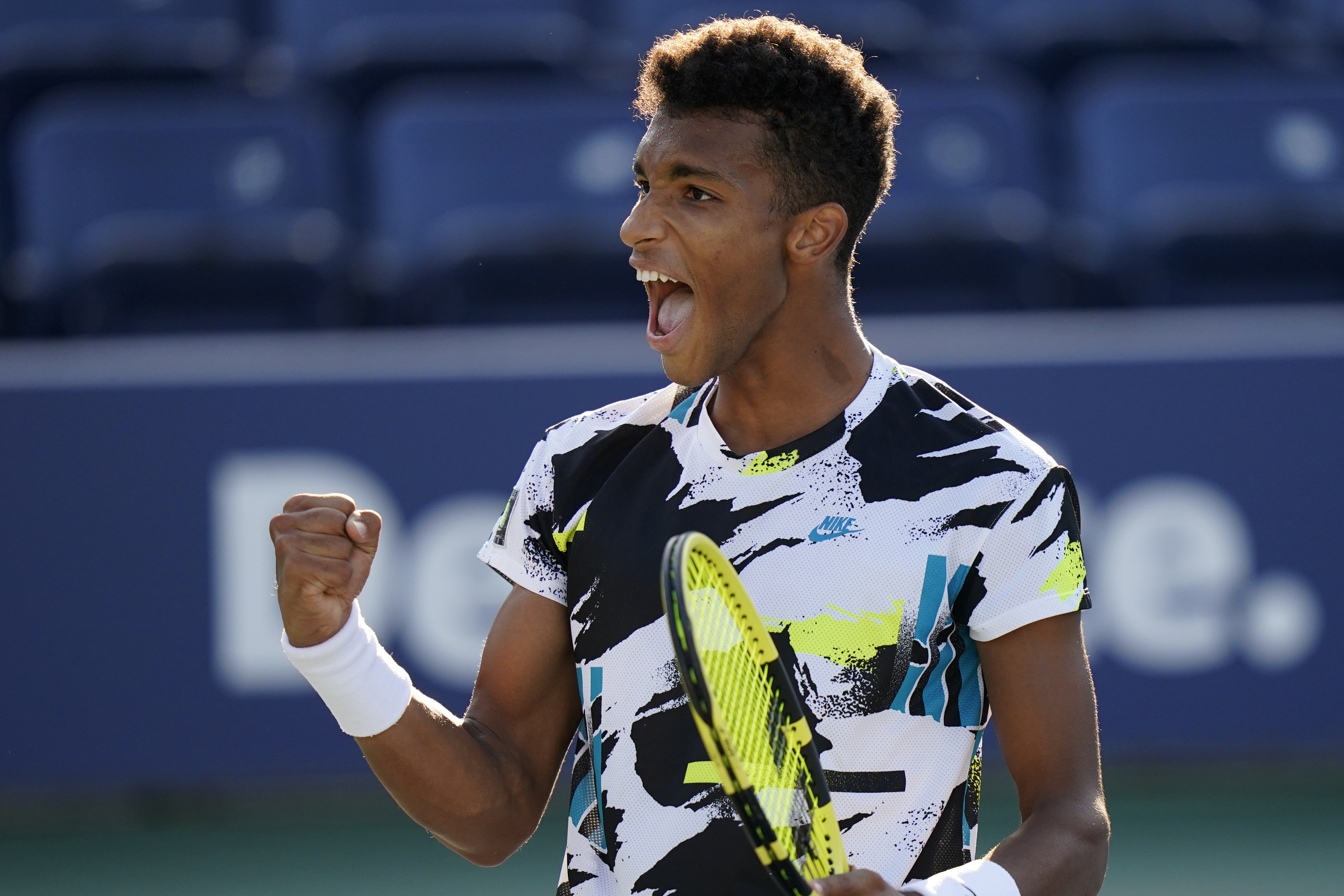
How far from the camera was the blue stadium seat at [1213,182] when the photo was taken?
530 cm

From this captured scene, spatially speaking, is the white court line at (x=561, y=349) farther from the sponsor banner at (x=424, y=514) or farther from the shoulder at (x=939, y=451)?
the shoulder at (x=939, y=451)

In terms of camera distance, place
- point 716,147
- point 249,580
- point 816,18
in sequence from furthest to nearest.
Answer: point 816,18 → point 249,580 → point 716,147

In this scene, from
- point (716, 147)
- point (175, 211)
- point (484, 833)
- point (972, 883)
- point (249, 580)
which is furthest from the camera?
point (175, 211)

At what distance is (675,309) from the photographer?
1866 mm

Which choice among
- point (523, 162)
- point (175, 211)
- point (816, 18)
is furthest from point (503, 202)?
point (816, 18)

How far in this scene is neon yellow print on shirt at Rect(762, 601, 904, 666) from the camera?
1717mm

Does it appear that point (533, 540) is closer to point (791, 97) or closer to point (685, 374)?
point (685, 374)

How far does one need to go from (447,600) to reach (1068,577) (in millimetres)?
2788

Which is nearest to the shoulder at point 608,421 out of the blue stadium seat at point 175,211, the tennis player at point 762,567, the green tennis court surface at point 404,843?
the tennis player at point 762,567

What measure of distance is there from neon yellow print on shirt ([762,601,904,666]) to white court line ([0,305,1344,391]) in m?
2.64

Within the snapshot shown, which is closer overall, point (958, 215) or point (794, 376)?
point (794, 376)

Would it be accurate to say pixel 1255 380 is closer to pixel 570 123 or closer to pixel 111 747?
pixel 570 123

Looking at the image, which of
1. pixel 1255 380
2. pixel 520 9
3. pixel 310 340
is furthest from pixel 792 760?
pixel 520 9

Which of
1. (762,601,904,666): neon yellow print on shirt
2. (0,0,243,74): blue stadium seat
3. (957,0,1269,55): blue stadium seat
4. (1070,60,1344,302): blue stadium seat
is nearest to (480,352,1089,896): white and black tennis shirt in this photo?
(762,601,904,666): neon yellow print on shirt
